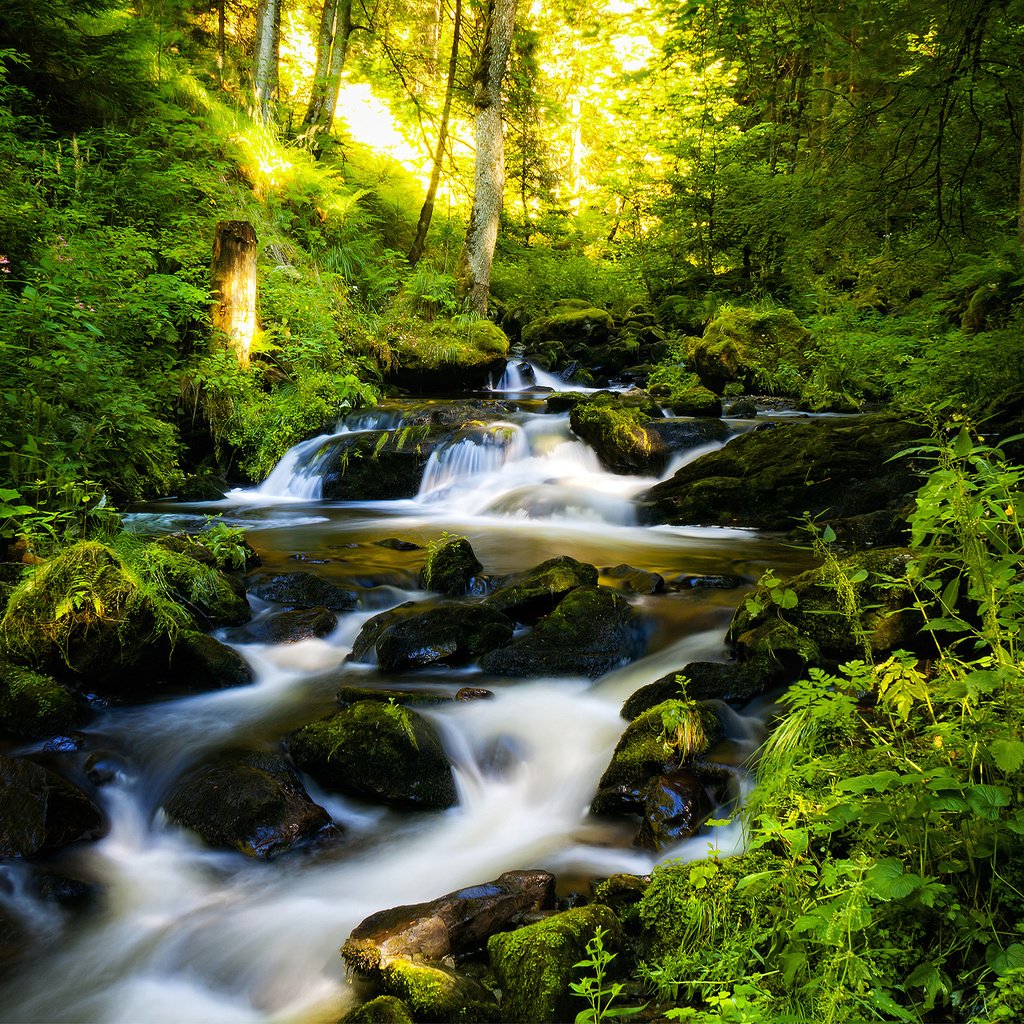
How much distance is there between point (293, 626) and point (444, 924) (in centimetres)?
313

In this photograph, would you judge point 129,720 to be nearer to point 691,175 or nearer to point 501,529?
point 501,529

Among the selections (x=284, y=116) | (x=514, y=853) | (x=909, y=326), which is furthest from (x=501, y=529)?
(x=284, y=116)

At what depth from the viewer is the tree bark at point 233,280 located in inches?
380

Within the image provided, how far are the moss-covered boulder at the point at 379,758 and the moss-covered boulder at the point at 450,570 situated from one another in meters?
2.21

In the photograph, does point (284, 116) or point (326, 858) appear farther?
point (284, 116)

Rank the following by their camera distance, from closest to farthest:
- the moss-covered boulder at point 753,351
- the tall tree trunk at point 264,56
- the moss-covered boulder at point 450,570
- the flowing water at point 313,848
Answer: the flowing water at point 313,848, the moss-covered boulder at point 450,570, the moss-covered boulder at point 753,351, the tall tree trunk at point 264,56

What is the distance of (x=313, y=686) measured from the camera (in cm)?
482

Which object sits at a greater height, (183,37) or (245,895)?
(183,37)

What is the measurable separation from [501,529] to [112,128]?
8.55 metres

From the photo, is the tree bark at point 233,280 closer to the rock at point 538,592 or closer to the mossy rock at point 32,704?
the rock at point 538,592

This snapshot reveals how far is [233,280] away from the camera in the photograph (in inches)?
383

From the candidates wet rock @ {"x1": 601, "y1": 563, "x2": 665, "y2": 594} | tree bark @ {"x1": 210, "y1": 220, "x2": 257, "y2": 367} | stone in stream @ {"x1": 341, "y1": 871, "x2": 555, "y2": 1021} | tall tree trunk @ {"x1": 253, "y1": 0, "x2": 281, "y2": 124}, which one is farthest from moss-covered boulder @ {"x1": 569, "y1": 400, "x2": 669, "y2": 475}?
tall tree trunk @ {"x1": 253, "y1": 0, "x2": 281, "y2": 124}

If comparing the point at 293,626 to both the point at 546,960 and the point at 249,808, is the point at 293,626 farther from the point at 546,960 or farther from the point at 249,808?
the point at 546,960

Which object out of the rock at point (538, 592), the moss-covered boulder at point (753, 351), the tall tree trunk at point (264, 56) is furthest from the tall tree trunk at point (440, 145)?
the rock at point (538, 592)
